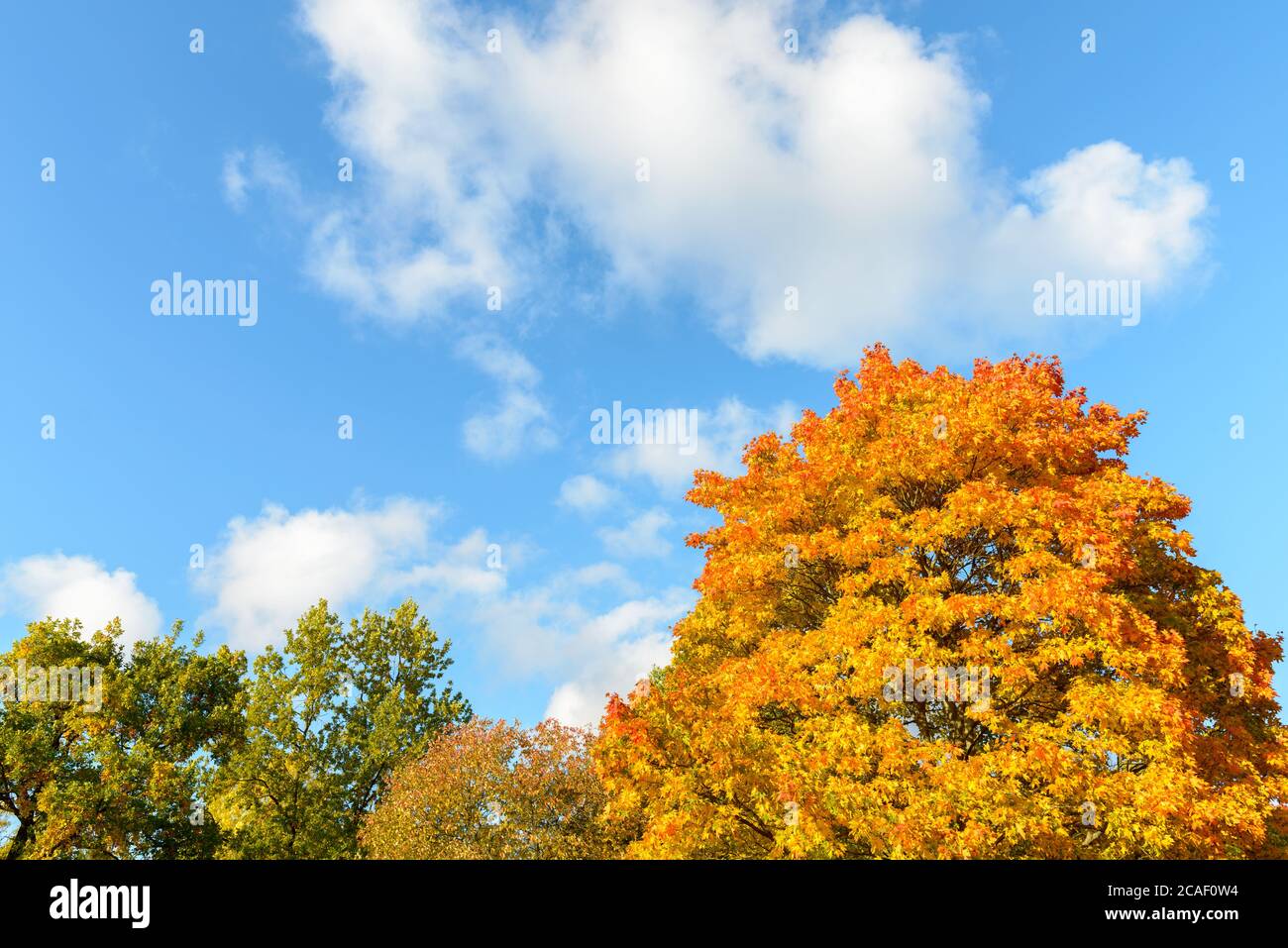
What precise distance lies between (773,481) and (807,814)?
818cm

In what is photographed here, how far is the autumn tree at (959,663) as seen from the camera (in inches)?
612

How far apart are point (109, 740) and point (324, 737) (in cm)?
855

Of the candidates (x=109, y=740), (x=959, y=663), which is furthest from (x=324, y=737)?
(x=959, y=663)

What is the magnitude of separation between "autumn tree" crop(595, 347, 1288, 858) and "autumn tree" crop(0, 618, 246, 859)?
24.4 m

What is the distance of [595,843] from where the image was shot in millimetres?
26281

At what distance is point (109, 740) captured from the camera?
3644cm

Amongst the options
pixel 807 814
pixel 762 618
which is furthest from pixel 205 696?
pixel 807 814

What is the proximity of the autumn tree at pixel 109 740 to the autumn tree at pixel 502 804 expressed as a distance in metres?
13.1
